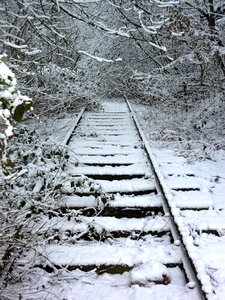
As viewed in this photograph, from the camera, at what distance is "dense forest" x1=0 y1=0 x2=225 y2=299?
10.0 feet

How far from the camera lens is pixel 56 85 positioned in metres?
11.0

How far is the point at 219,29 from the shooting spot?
28.2ft

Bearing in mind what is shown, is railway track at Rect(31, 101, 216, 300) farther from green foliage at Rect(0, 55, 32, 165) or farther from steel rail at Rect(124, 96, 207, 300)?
green foliage at Rect(0, 55, 32, 165)

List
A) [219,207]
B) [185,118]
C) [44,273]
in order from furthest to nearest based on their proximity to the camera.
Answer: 1. [185,118]
2. [219,207]
3. [44,273]

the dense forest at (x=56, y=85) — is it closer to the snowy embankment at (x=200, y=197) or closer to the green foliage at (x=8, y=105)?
the green foliage at (x=8, y=105)

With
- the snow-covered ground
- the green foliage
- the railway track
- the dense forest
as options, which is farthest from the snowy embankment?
the green foliage

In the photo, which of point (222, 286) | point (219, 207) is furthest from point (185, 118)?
point (222, 286)

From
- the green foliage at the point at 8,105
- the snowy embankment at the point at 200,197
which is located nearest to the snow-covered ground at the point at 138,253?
the snowy embankment at the point at 200,197

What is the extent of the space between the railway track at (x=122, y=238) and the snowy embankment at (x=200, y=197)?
13cm

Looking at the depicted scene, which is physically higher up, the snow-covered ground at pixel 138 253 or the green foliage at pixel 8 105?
the green foliage at pixel 8 105

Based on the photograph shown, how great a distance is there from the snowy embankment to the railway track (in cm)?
13

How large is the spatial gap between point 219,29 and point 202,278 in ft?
23.6

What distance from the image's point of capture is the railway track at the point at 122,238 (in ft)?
9.66

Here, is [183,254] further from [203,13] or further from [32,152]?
[203,13]
